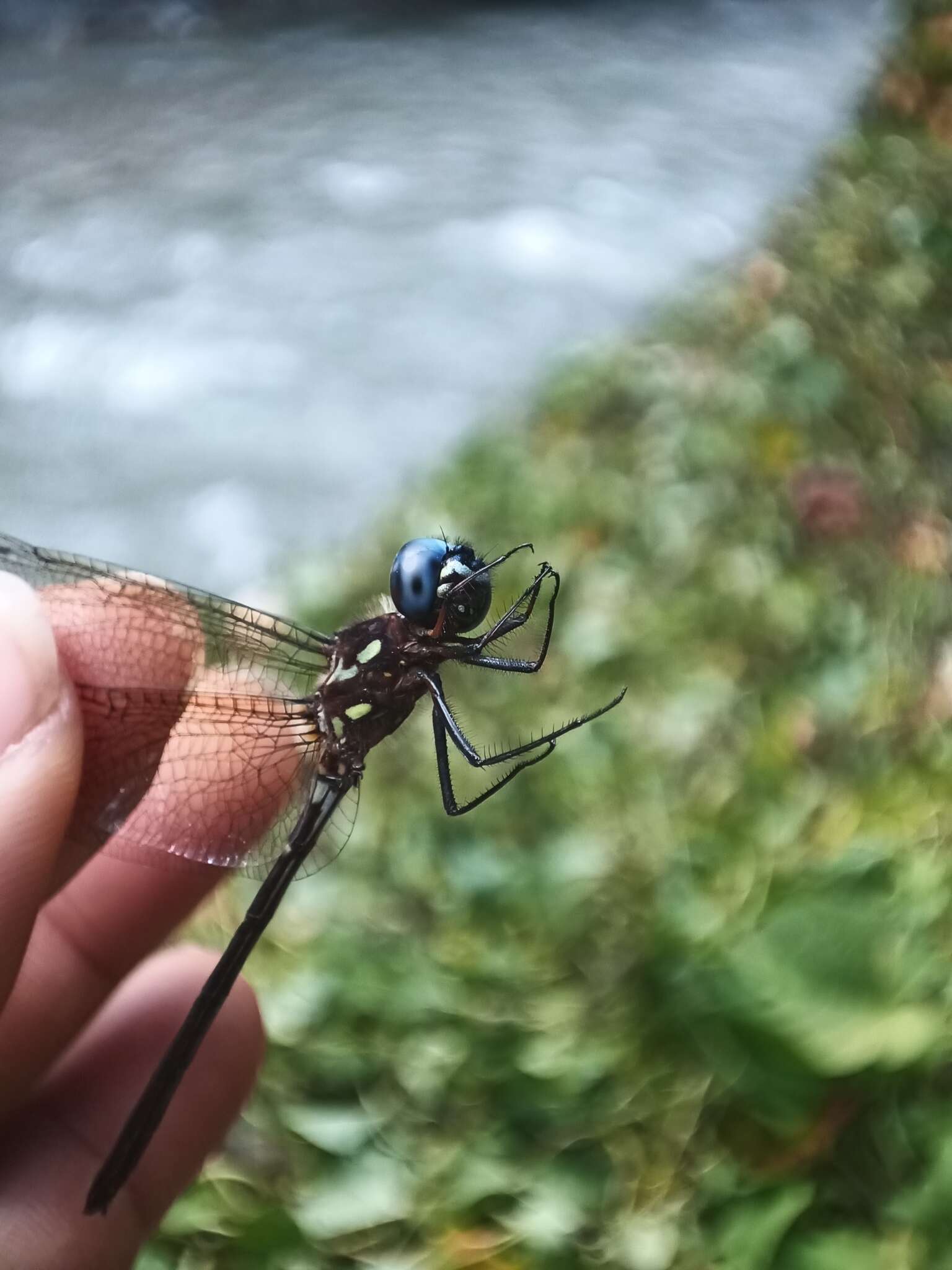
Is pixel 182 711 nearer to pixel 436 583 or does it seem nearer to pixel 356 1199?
pixel 436 583

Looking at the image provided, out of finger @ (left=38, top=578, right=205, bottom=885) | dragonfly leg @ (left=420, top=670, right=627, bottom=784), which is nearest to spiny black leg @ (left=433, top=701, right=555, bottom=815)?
dragonfly leg @ (left=420, top=670, right=627, bottom=784)

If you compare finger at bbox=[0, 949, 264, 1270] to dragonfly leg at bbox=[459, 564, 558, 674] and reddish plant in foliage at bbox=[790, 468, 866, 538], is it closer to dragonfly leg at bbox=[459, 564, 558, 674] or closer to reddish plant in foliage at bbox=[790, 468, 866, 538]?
dragonfly leg at bbox=[459, 564, 558, 674]

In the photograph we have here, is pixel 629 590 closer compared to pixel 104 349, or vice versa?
pixel 629 590

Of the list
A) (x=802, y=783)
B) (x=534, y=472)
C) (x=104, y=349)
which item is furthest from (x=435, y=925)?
(x=104, y=349)

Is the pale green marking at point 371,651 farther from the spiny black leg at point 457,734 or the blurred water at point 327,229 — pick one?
the blurred water at point 327,229

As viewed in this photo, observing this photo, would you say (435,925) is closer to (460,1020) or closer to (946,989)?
(460,1020)

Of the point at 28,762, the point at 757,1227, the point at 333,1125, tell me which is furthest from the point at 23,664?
the point at 757,1227
